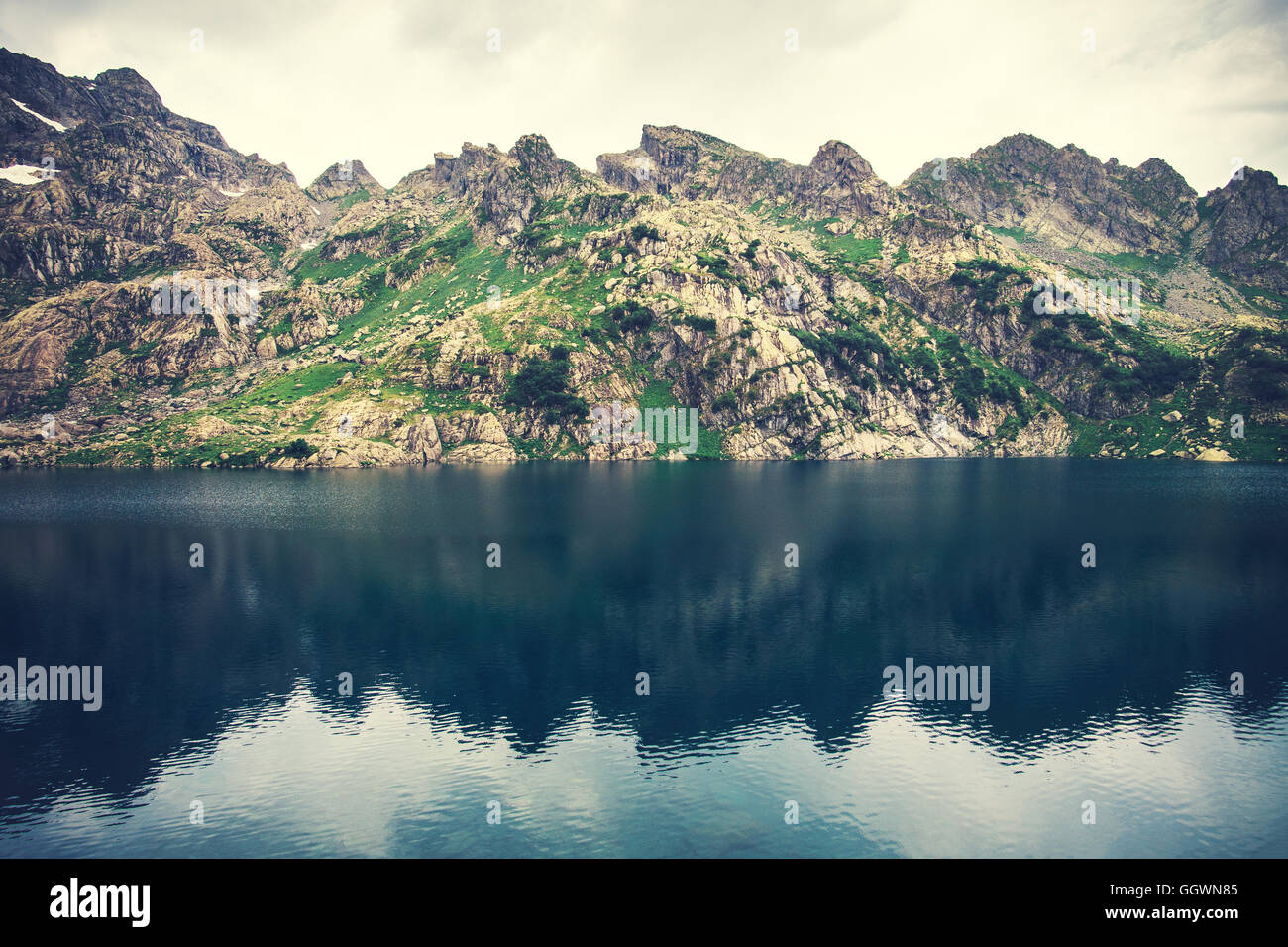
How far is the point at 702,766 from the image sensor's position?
52.5 m

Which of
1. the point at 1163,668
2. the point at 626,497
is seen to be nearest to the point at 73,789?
the point at 1163,668

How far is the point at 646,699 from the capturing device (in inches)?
2564

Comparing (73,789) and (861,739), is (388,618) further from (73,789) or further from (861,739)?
(861,739)

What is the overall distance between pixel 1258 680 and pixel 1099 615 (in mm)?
20280

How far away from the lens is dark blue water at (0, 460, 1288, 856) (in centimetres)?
4512

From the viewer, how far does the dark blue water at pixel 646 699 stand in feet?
148

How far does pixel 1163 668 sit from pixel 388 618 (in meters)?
91.4
